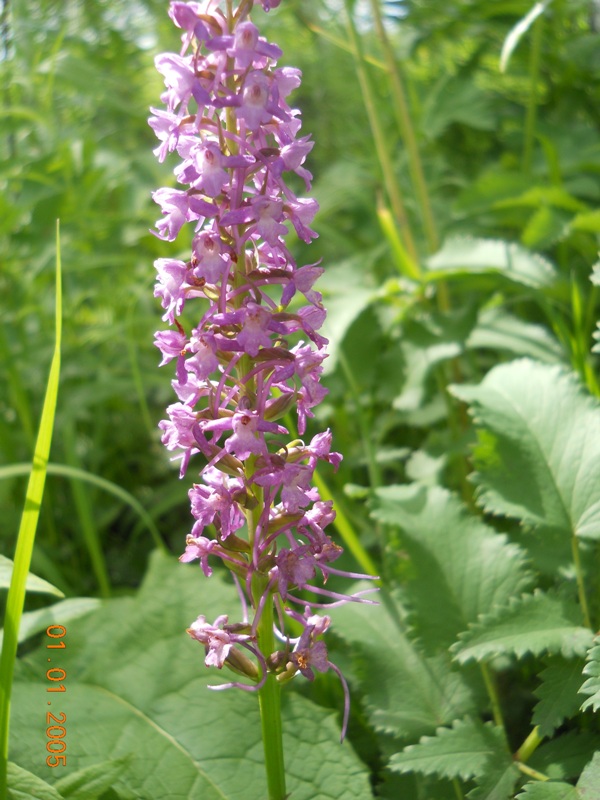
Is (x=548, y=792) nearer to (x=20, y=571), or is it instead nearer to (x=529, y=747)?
→ (x=529, y=747)

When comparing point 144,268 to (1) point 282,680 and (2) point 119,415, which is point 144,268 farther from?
(1) point 282,680

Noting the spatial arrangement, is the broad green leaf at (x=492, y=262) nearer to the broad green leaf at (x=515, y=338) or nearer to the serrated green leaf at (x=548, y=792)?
the broad green leaf at (x=515, y=338)

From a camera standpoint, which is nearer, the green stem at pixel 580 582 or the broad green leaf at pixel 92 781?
the broad green leaf at pixel 92 781

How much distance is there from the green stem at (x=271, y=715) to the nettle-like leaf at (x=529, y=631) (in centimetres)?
31

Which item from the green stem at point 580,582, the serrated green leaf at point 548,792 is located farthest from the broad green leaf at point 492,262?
the serrated green leaf at point 548,792

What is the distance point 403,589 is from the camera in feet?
4.95

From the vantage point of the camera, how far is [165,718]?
4.89ft

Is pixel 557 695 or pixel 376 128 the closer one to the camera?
pixel 557 695

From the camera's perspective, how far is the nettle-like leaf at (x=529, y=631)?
1.25 metres

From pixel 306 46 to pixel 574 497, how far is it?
3506mm

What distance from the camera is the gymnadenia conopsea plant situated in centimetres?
100

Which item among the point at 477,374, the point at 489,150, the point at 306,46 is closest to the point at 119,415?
the point at 477,374

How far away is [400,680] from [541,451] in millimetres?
512
